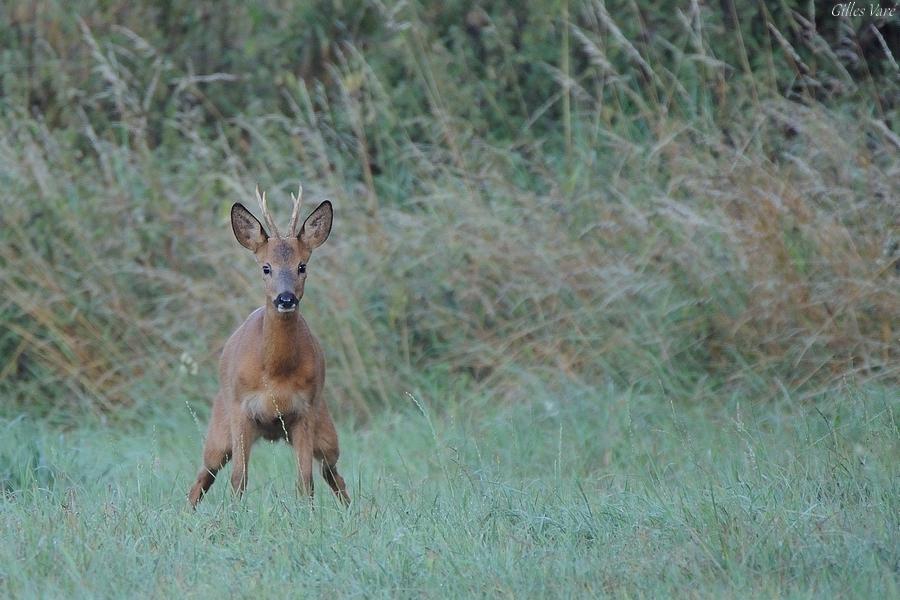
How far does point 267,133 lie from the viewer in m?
10.6

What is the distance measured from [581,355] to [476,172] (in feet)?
6.78

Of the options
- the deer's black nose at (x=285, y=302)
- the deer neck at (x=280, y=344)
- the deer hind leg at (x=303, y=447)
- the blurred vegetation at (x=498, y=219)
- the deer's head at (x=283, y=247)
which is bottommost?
the blurred vegetation at (x=498, y=219)

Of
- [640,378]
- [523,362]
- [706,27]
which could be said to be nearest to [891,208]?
[640,378]

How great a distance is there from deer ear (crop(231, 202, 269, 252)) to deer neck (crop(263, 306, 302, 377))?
1.25ft

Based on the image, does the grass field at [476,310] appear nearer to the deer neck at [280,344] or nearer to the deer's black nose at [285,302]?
the deer neck at [280,344]

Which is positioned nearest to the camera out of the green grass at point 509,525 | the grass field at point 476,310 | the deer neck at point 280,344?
the green grass at point 509,525

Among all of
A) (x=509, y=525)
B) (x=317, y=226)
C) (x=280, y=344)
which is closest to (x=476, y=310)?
(x=317, y=226)

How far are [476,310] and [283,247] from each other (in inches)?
118

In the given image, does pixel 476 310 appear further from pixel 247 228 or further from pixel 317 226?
pixel 247 228

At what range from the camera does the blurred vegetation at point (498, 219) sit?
799cm

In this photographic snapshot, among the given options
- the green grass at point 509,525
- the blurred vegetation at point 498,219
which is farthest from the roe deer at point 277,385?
the blurred vegetation at point 498,219

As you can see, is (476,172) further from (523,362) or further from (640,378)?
(640,378)

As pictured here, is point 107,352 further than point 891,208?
Yes

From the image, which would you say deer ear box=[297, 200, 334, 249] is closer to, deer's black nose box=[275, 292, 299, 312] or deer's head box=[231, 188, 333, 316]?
deer's head box=[231, 188, 333, 316]
